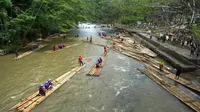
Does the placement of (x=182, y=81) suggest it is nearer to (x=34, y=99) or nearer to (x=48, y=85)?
(x=48, y=85)

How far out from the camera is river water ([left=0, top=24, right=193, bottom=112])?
1519cm

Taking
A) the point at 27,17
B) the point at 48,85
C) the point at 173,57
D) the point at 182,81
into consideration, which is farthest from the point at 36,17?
the point at 182,81

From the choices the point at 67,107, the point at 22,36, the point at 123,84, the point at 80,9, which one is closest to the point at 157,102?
the point at 123,84

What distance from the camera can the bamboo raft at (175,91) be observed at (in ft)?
49.7

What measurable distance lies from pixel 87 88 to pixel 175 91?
367 inches

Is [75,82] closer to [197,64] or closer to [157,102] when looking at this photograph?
[157,102]

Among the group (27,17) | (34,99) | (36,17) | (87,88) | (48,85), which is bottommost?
(87,88)

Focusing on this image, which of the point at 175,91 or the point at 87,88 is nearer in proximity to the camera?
the point at 175,91

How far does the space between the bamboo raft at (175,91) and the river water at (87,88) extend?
1.51 ft

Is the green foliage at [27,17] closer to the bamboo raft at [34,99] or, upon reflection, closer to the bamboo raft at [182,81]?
the bamboo raft at [34,99]

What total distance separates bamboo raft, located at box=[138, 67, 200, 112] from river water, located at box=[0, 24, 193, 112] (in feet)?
1.51

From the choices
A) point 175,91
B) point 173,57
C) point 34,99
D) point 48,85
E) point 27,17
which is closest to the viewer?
point 34,99

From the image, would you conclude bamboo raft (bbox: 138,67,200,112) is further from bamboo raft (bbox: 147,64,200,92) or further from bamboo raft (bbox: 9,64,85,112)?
bamboo raft (bbox: 9,64,85,112)

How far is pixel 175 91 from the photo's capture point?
1738cm
